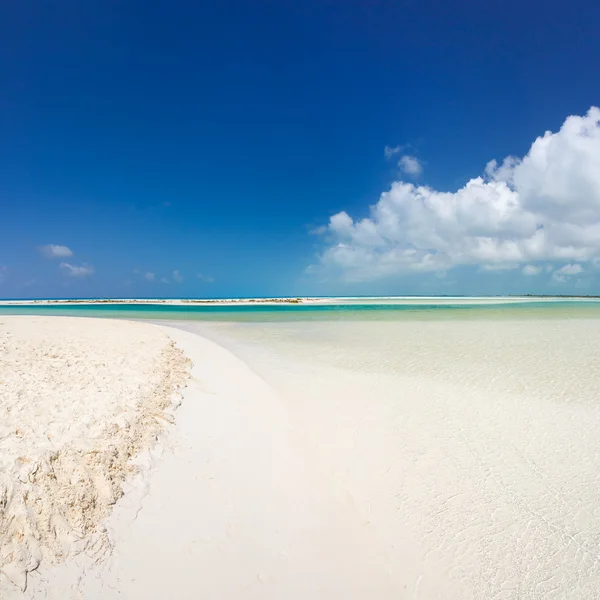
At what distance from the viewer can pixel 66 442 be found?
4285 mm

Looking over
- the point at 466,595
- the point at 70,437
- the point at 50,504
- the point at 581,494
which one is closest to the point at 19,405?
the point at 70,437

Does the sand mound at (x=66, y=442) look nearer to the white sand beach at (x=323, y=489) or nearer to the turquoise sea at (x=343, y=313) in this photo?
the white sand beach at (x=323, y=489)

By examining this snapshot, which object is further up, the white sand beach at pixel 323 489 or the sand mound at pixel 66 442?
the sand mound at pixel 66 442

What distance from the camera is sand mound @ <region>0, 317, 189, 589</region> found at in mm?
3023

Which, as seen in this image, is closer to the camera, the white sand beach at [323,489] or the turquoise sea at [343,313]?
the white sand beach at [323,489]

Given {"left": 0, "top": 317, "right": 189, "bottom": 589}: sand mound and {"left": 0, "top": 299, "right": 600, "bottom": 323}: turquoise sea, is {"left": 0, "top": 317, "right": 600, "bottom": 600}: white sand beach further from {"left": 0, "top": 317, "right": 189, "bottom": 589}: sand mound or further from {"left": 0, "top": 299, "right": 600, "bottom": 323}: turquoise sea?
{"left": 0, "top": 299, "right": 600, "bottom": 323}: turquoise sea

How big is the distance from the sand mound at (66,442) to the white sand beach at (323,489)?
0.11 feet

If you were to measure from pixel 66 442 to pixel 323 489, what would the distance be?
3.26 metres

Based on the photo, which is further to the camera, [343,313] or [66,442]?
[343,313]

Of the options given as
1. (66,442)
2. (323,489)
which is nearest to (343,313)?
(323,489)

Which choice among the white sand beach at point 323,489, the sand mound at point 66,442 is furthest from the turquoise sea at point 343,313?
the white sand beach at point 323,489

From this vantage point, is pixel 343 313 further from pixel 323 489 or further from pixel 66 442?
pixel 66 442

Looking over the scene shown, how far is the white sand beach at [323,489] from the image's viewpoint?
3121 millimetres

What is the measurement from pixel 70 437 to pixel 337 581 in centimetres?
355
